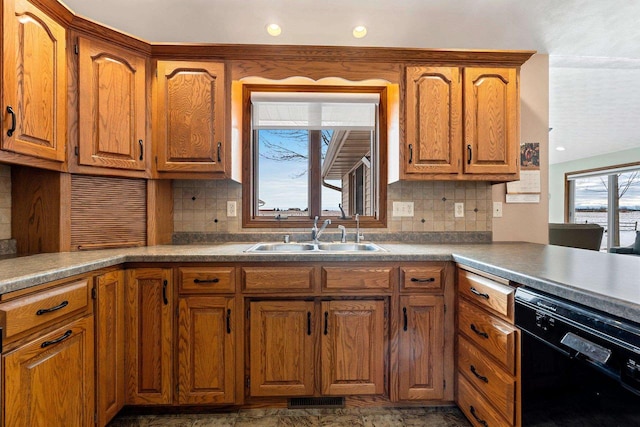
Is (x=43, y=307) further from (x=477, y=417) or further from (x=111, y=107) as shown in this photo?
(x=477, y=417)

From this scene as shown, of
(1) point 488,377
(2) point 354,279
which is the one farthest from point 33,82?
(1) point 488,377

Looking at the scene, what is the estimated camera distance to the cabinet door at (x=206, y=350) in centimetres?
170

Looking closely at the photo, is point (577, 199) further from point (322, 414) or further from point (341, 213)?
point (322, 414)

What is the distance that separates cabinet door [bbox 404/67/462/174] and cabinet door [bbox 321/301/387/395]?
0.96 m

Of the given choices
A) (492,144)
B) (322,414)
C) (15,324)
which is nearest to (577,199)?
(492,144)

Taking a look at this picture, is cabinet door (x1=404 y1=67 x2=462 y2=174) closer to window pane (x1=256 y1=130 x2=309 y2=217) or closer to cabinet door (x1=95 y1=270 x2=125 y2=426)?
window pane (x1=256 y1=130 x2=309 y2=217)

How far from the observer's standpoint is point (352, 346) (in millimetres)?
1747

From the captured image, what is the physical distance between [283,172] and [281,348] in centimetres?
135

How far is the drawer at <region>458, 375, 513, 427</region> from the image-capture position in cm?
136

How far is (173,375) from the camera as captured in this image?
170 cm

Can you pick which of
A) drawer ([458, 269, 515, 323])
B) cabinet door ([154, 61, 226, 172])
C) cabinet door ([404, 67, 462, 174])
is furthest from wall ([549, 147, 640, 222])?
cabinet door ([154, 61, 226, 172])

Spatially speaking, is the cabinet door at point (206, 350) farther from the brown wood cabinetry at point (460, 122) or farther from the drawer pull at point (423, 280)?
the brown wood cabinetry at point (460, 122)

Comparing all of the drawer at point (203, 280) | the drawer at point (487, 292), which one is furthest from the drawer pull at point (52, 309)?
the drawer at point (487, 292)

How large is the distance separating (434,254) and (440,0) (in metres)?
1.71
